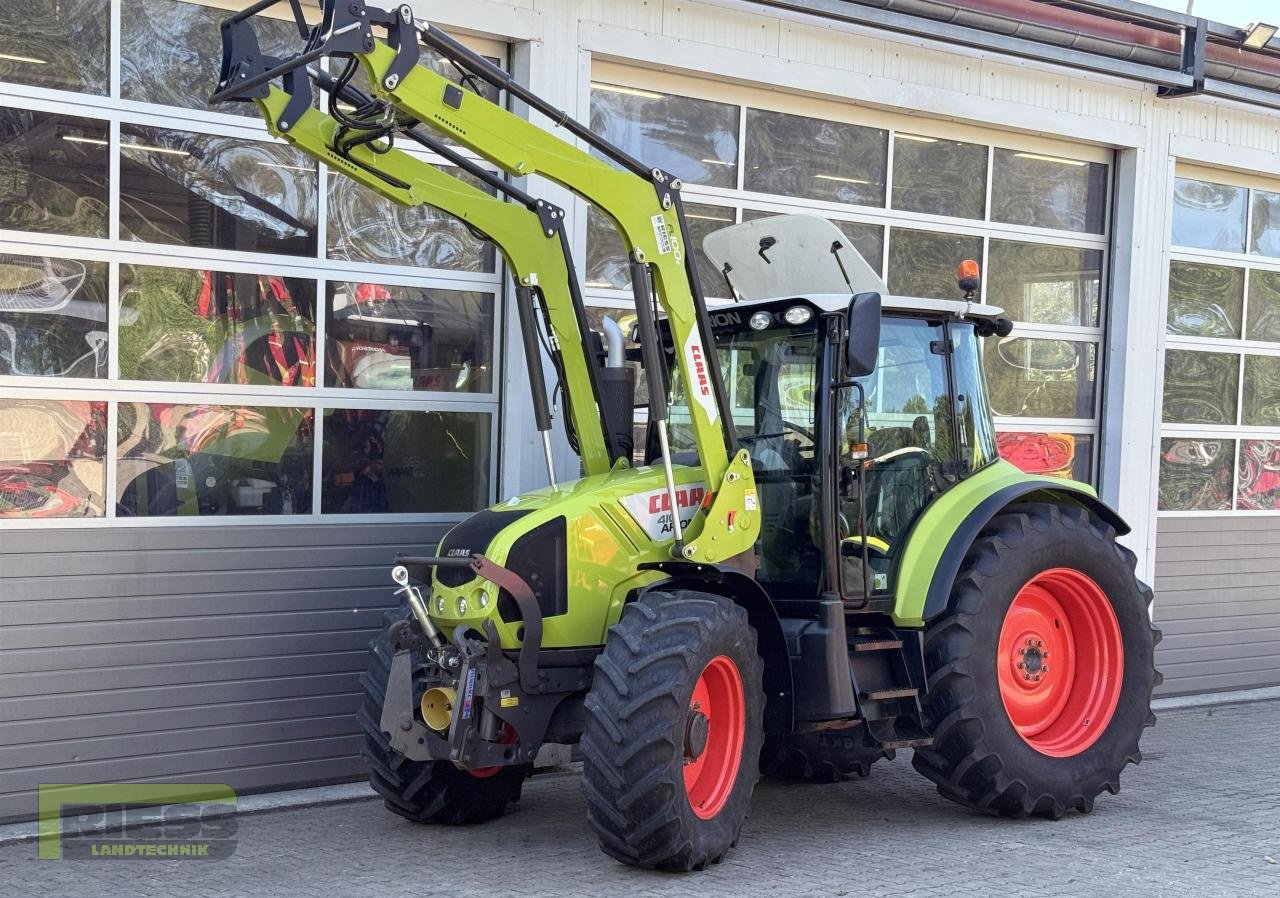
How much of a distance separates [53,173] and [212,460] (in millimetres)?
1491

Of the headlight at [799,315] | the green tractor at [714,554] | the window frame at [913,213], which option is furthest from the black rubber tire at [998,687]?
the window frame at [913,213]

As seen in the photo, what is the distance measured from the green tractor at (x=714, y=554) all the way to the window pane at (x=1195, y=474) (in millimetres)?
3688

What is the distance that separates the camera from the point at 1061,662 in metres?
7.35

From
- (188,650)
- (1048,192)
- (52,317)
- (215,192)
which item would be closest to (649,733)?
(188,650)

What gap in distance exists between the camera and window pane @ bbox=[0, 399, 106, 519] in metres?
6.70

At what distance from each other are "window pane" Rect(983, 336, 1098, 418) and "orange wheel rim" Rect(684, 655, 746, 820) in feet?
15.5

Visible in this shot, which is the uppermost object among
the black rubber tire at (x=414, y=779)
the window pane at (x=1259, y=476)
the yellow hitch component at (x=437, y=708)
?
the window pane at (x=1259, y=476)

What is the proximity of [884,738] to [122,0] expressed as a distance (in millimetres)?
4837

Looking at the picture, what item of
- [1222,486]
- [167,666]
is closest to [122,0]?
[167,666]

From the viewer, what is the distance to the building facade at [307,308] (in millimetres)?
6801

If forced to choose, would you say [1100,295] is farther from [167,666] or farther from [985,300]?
[167,666]

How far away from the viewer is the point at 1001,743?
6.63 metres

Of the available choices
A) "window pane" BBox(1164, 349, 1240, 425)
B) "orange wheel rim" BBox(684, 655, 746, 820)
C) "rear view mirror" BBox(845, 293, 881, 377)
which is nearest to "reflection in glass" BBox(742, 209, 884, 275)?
"window pane" BBox(1164, 349, 1240, 425)

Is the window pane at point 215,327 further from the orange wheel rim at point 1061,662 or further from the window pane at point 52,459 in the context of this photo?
the orange wheel rim at point 1061,662
